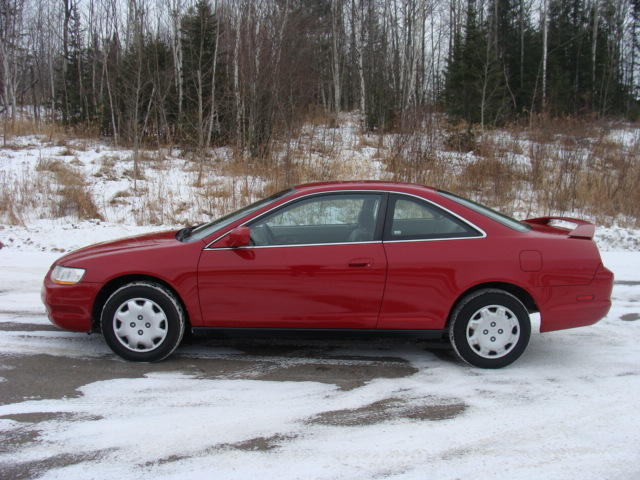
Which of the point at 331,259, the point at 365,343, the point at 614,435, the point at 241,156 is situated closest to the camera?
the point at 614,435

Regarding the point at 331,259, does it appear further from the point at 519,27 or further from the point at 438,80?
the point at 519,27

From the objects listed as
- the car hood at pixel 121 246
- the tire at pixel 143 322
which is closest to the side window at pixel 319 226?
the car hood at pixel 121 246

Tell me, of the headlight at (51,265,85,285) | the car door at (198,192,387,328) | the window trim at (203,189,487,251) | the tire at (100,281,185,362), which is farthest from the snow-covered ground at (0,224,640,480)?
the window trim at (203,189,487,251)

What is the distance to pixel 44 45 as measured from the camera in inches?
1400

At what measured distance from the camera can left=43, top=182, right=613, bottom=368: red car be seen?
4324 mm

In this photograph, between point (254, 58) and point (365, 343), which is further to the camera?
point (254, 58)

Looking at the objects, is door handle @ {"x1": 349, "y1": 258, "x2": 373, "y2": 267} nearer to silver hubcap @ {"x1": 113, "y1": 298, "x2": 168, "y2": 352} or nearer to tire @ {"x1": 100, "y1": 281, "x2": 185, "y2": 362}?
tire @ {"x1": 100, "y1": 281, "x2": 185, "y2": 362}

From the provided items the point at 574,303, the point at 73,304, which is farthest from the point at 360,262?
the point at 73,304

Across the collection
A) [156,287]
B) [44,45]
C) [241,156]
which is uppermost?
[44,45]

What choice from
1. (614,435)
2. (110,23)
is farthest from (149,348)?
(110,23)

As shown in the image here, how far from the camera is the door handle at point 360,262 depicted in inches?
170

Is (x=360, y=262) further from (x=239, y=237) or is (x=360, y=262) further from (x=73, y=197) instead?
→ (x=73, y=197)

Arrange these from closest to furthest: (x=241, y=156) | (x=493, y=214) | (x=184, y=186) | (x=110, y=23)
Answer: (x=493, y=214)
(x=184, y=186)
(x=241, y=156)
(x=110, y=23)

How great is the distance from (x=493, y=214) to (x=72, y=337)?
13.5 ft
